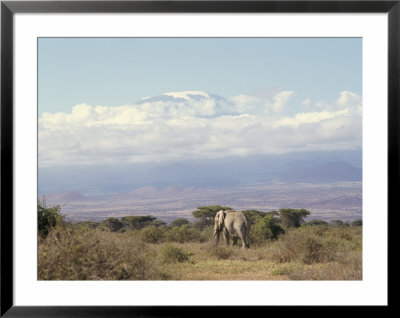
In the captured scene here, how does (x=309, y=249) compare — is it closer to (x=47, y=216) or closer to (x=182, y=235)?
(x=182, y=235)

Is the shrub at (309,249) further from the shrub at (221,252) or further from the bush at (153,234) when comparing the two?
the bush at (153,234)

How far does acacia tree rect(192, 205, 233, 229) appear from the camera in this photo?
1143 cm

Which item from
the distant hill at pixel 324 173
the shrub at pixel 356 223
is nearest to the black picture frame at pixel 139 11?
the distant hill at pixel 324 173

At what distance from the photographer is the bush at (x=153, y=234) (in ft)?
34.0

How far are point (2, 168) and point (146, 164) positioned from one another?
6.03m

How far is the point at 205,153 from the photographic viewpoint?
10.5 meters

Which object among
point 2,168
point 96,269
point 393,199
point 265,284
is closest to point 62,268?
point 96,269

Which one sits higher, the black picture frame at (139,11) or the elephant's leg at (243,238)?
the black picture frame at (139,11)

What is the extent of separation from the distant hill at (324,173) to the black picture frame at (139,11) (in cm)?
552

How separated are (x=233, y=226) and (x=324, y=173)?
2.39 meters

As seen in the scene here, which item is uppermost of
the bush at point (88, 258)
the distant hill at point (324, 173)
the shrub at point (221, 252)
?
the distant hill at point (324, 173)

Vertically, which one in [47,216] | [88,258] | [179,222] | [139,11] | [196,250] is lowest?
[196,250]

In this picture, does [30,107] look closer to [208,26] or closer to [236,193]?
[208,26]

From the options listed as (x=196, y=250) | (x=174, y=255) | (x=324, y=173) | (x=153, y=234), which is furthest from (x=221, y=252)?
(x=324, y=173)
